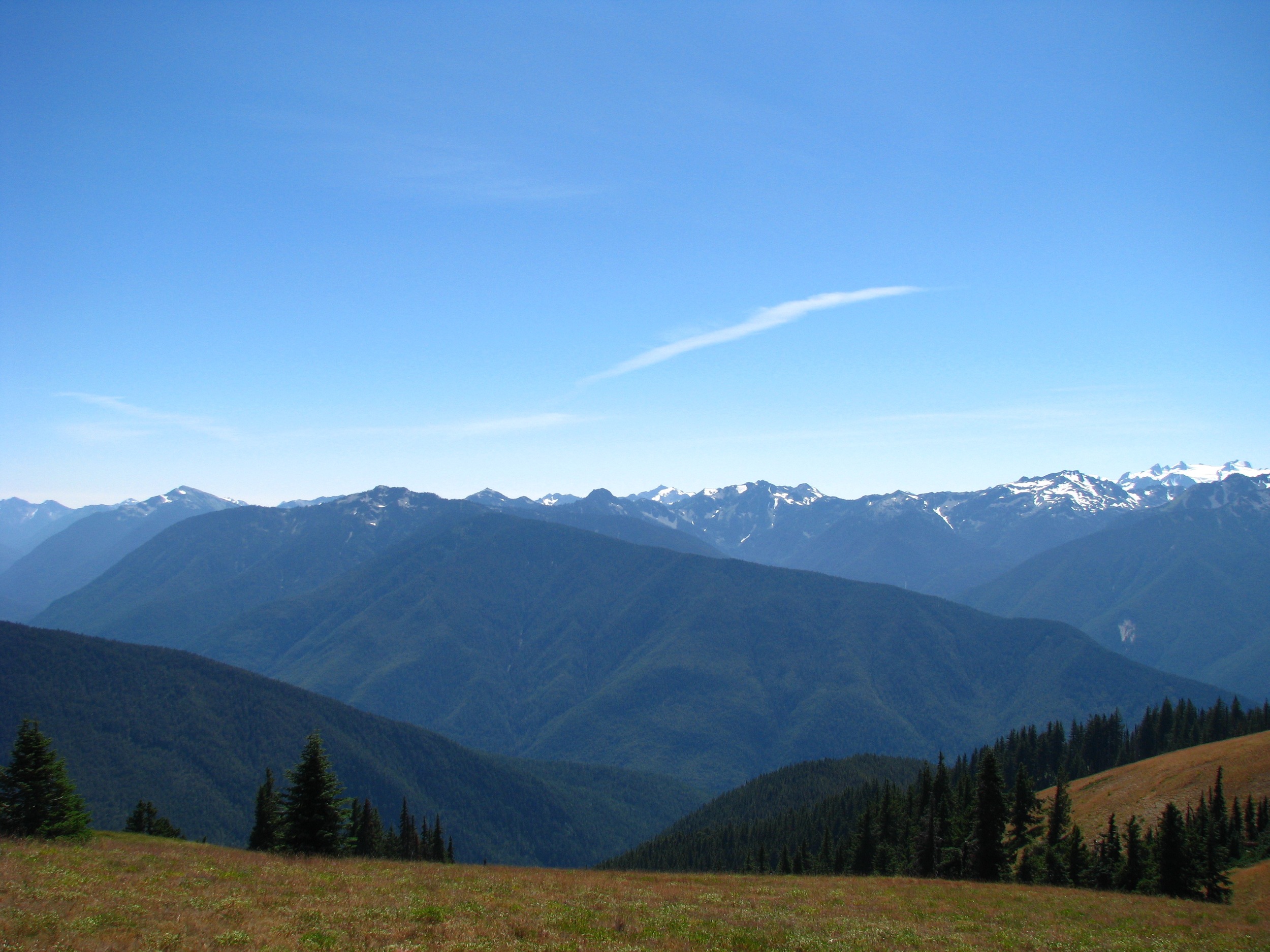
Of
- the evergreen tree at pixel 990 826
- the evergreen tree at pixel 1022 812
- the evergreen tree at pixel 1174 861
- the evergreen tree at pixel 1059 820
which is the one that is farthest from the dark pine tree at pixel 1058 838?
the evergreen tree at pixel 1174 861

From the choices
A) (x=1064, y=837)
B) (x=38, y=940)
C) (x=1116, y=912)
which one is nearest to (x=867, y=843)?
(x=1064, y=837)

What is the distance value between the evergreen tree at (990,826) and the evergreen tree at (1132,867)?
8.37 metres

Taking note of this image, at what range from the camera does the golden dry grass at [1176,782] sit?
80.8 metres

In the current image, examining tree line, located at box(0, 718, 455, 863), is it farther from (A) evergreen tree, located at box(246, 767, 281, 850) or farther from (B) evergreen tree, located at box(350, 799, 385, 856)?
(B) evergreen tree, located at box(350, 799, 385, 856)

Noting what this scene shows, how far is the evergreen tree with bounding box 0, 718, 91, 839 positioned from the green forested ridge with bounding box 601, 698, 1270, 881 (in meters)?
63.5

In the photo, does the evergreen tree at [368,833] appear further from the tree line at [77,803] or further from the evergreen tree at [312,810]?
the evergreen tree at [312,810]

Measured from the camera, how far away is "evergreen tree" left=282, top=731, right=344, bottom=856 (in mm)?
48656

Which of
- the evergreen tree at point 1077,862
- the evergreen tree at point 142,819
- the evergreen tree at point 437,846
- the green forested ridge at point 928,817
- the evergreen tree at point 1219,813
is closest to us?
the evergreen tree at point 1077,862

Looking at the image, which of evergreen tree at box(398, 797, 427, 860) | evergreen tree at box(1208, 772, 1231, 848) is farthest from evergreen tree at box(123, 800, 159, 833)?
evergreen tree at box(1208, 772, 1231, 848)

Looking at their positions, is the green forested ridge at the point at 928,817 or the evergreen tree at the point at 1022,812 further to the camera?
the evergreen tree at the point at 1022,812

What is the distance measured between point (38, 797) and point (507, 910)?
103 feet

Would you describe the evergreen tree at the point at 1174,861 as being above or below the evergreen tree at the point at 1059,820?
above

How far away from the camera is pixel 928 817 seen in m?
71.4

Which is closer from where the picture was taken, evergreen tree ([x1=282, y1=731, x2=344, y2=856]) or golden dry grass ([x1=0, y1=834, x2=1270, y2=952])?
golden dry grass ([x1=0, y1=834, x2=1270, y2=952])
